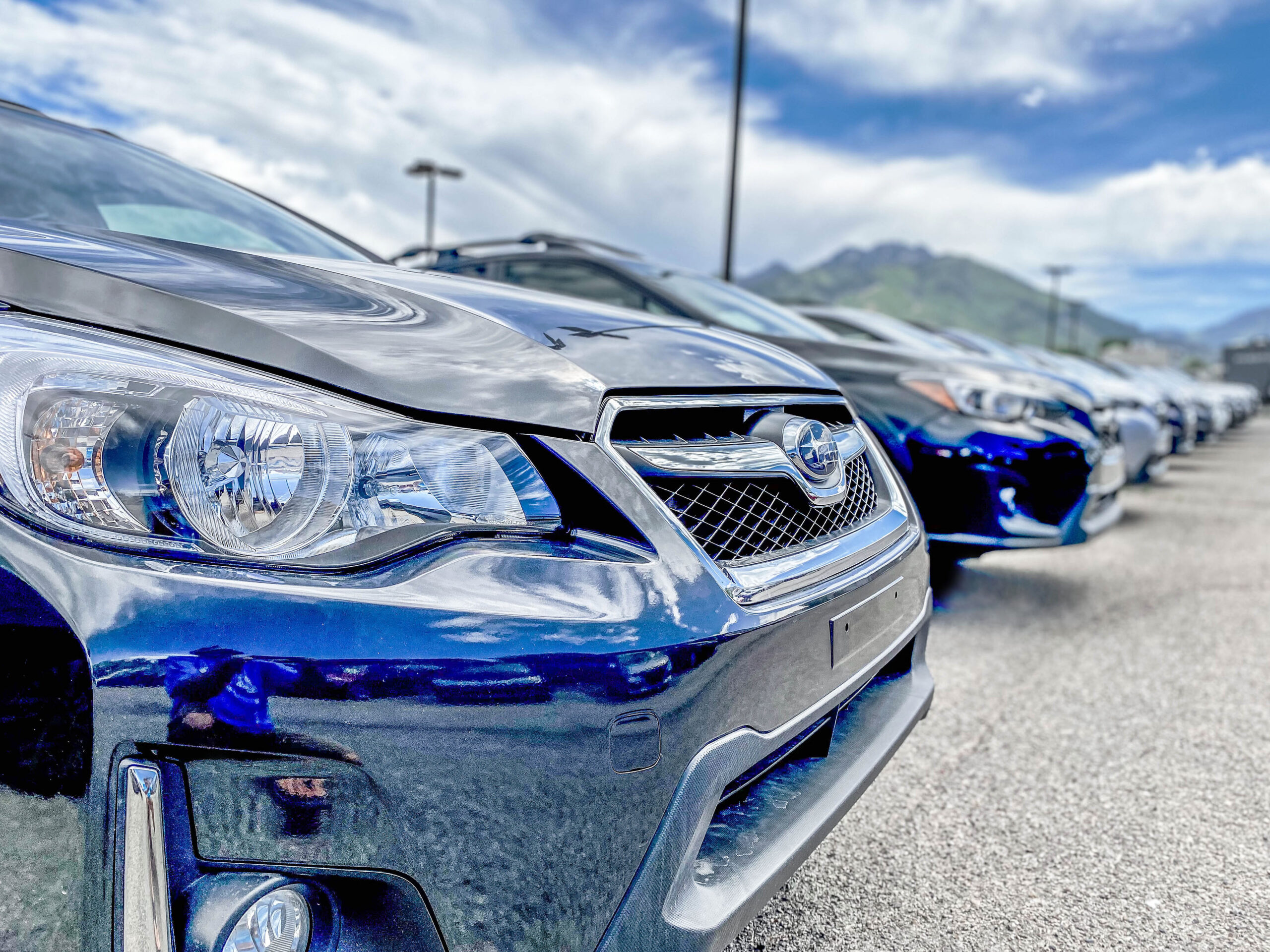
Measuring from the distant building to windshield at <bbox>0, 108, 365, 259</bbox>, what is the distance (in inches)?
2385

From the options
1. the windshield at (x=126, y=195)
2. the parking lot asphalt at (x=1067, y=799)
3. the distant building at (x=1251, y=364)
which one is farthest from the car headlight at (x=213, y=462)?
the distant building at (x=1251, y=364)

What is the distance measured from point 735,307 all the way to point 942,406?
1.10 meters

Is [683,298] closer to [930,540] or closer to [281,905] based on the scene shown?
[930,540]

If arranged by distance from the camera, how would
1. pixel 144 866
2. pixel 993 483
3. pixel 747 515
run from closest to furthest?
1. pixel 144 866
2. pixel 747 515
3. pixel 993 483

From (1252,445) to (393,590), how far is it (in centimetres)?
1961

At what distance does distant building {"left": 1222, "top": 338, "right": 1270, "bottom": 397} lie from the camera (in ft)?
172

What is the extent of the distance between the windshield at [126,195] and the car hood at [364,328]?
21.6 inches

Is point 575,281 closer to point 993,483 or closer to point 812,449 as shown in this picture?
point 993,483

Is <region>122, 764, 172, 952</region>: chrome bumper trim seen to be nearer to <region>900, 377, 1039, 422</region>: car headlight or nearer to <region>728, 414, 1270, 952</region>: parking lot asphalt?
<region>728, 414, 1270, 952</region>: parking lot asphalt

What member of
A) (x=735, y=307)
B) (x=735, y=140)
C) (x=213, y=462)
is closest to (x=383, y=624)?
(x=213, y=462)

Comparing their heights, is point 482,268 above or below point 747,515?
above

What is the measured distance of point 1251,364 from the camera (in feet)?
177

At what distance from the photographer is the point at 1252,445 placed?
1670cm

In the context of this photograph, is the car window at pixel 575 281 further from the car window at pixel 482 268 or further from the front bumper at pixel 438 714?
the front bumper at pixel 438 714
